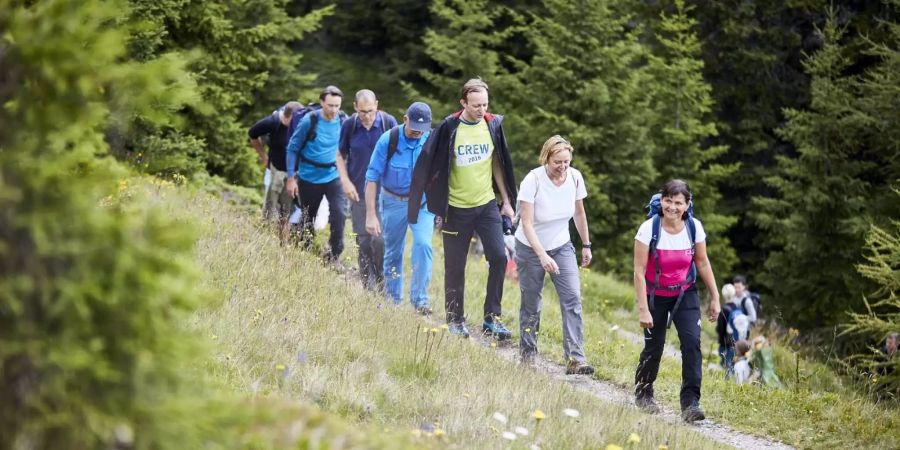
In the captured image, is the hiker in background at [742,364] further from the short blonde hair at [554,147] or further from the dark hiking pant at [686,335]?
the short blonde hair at [554,147]

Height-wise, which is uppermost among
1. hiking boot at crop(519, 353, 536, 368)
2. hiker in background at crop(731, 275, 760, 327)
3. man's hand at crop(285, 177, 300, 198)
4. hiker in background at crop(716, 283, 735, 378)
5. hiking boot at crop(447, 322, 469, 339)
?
man's hand at crop(285, 177, 300, 198)

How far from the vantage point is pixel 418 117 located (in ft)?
27.0

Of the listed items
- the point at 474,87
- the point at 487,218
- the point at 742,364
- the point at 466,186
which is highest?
the point at 474,87

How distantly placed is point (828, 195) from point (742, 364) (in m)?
10.2

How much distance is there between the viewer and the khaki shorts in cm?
1059

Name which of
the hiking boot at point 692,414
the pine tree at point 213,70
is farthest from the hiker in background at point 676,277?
the pine tree at point 213,70

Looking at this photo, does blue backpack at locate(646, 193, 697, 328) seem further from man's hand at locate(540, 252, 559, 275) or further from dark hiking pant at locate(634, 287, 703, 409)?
man's hand at locate(540, 252, 559, 275)

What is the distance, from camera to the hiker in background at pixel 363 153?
30.5 feet

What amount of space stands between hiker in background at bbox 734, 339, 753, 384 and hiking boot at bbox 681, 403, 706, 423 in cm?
305

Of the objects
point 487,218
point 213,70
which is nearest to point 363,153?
point 487,218

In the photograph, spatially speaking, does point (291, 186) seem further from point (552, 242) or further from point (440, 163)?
point (552, 242)

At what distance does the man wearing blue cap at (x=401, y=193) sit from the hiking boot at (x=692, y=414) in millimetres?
2686

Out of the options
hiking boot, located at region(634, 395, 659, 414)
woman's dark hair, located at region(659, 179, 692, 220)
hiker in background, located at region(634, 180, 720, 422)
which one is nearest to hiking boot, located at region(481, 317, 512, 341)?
hiking boot, located at region(634, 395, 659, 414)

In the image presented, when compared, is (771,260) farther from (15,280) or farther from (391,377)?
(15,280)
